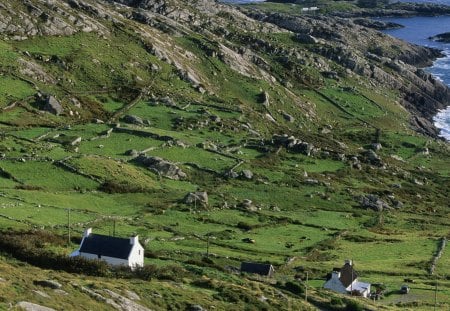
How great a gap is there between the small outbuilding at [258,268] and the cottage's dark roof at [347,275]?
28.7ft

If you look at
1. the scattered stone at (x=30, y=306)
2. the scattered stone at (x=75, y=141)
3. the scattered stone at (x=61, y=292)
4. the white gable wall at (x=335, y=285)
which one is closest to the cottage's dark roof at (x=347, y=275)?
the white gable wall at (x=335, y=285)

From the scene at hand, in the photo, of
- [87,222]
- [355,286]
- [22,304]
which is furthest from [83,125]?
[22,304]

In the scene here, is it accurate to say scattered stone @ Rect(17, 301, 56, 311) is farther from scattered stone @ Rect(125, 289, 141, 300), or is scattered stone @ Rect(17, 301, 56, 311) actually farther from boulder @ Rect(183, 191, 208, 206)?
boulder @ Rect(183, 191, 208, 206)

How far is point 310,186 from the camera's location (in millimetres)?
132750

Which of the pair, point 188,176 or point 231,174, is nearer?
point 188,176

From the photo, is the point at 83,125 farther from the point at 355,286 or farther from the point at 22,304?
the point at 22,304

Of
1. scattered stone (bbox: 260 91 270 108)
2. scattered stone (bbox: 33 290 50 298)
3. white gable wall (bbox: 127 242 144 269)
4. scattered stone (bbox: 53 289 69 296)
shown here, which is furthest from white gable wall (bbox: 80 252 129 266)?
scattered stone (bbox: 260 91 270 108)

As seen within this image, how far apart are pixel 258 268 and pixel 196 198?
3087 cm

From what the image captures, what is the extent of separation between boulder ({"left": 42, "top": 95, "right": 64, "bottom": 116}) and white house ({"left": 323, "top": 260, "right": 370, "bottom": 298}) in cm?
7742

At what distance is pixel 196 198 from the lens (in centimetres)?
11044

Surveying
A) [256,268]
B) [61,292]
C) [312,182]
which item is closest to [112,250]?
[256,268]

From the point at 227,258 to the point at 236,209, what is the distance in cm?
2616

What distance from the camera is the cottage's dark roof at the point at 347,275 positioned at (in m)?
84.3

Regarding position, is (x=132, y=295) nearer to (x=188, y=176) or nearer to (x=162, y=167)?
(x=162, y=167)
